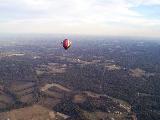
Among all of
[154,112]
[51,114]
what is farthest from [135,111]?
[51,114]

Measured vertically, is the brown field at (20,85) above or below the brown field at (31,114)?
above

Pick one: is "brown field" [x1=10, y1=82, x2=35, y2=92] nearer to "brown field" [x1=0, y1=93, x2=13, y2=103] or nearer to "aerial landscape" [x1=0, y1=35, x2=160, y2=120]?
"aerial landscape" [x1=0, y1=35, x2=160, y2=120]

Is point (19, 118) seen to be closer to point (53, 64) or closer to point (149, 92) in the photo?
point (149, 92)

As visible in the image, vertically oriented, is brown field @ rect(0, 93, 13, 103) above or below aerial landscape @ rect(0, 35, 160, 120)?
below

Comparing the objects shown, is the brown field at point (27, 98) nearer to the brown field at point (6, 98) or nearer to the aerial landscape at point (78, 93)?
the aerial landscape at point (78, 93)

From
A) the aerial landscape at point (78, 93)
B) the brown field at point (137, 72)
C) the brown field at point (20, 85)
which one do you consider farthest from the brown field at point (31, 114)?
the brown field at point (137, 72)

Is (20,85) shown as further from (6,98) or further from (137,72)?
(137,72)

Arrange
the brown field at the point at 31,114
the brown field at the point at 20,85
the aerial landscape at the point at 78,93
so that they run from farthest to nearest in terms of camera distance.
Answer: the brown field at the point at 20,85 → the aerial landscape at the point at 78,93 → the brown field at the point at 31,114

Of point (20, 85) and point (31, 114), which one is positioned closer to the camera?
point (31, 114)

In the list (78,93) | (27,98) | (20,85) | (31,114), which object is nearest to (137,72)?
(78,93)

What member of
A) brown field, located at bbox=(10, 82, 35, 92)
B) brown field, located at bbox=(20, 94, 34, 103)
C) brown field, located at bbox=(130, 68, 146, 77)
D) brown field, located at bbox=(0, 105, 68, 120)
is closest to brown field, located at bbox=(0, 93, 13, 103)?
brown field, located at bbox=(20, 94, 34, 103)

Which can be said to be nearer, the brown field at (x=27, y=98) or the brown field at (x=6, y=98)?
the brown field at (x=27, y=98)
